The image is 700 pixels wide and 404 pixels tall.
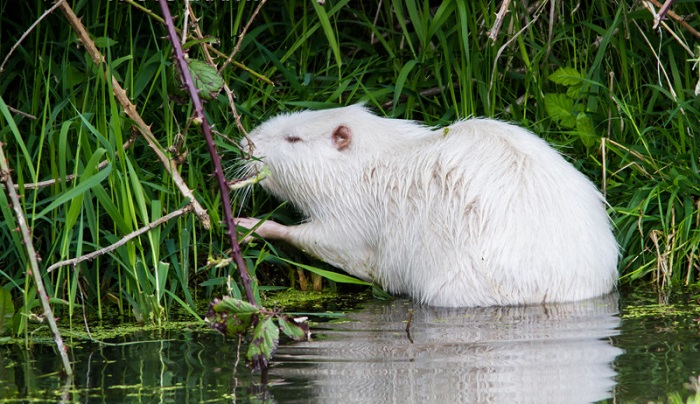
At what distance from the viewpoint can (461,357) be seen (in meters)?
3.19

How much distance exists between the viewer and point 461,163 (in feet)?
13.9

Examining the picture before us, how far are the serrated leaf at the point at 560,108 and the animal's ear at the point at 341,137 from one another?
1023 millimetres

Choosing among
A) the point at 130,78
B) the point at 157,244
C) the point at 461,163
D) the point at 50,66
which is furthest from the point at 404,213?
the point at 50,66

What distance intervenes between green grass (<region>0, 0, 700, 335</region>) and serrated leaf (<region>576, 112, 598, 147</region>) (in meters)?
0.01

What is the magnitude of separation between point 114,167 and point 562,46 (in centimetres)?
252

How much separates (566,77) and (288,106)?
1385 millimetres

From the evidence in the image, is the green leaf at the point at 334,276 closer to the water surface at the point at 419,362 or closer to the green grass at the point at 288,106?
the green grass at the point at 288,106

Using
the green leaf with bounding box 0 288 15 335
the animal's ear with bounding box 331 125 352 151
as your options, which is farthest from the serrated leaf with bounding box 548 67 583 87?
the green leaf with bounding box 0 288 15 335

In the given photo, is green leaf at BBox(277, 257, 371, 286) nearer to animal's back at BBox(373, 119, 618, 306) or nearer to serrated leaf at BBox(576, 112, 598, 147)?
animal's back at BBox(373, 119, 618, 306)

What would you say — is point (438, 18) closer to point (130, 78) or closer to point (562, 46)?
point (562, 46)

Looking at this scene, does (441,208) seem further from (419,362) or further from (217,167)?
(217,167)

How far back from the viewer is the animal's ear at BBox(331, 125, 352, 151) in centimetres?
465

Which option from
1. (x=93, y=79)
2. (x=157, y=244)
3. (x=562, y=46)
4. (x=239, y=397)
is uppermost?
(x=562, y=46)

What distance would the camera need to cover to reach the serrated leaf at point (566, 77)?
4.98m
